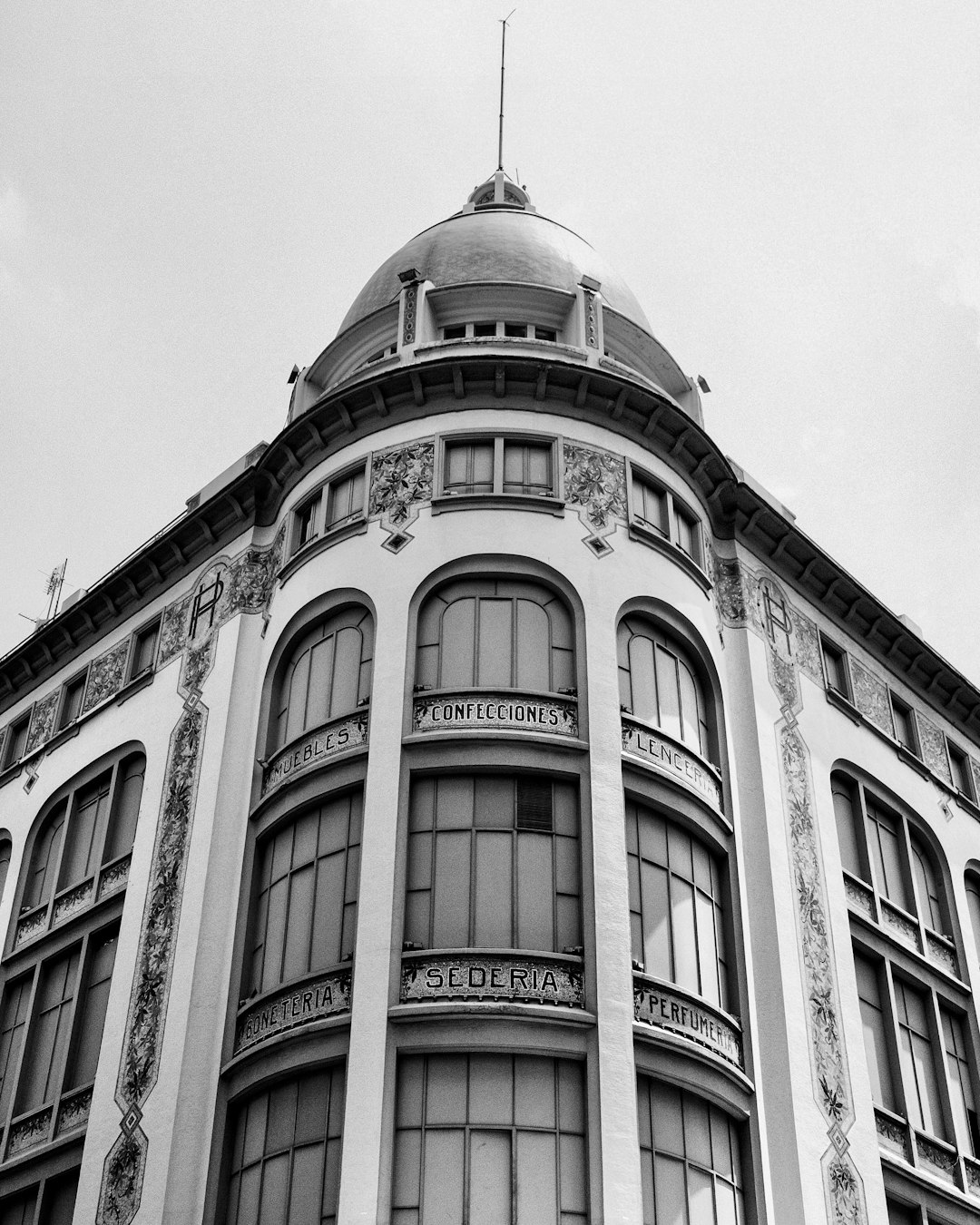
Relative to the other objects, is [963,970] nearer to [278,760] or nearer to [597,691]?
[597,691]

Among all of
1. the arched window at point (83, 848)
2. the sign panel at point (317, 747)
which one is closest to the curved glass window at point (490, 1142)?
the sign panel at point (317, 747)

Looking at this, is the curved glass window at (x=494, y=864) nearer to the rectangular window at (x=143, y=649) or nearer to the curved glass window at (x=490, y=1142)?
the curved glass window at (x=490, y=1142)

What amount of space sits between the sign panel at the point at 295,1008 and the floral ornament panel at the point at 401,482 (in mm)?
8601

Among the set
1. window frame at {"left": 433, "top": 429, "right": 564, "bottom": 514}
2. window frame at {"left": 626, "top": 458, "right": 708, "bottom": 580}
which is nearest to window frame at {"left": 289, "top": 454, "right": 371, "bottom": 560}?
window frame at {"left": 433, "top": 429, "right": 564, "bottom": 514}

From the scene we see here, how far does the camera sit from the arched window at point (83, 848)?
29172mm

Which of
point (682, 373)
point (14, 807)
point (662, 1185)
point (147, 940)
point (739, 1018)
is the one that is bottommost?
point (662, 1185)

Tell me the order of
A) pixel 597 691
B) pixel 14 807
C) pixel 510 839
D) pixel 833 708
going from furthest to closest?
pixel 14 807 → pixel 833 708 → pixel 597 691 → pixel 510 839

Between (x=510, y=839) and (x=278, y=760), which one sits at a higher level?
(x=278, y=760)

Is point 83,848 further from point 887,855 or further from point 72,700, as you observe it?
point 887,855

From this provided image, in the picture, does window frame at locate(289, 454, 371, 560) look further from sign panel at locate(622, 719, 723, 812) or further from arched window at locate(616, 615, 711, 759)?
sign panel at locate(622, 719, 723, 812)

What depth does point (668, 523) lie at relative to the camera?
28.7 m

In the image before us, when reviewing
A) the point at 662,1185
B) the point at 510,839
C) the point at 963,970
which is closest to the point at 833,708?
the point at 963,970

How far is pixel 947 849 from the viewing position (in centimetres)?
3222

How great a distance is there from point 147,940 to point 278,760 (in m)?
3.97
